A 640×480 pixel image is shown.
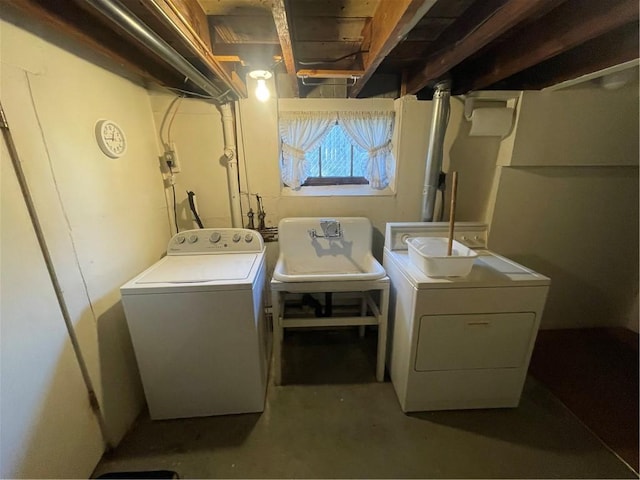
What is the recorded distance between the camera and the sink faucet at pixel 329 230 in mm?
2012

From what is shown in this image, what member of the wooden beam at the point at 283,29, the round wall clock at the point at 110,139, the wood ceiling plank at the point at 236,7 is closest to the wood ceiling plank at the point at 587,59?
the wooden beam at the point at 283,29

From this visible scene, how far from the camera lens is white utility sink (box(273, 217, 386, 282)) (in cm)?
202

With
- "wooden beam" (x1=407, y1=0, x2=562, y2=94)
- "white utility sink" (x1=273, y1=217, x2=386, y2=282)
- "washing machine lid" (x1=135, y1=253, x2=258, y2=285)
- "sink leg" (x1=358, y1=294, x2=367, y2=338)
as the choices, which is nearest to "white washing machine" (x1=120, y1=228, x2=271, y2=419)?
"washing machine lid" (x1=135, y1=253, x2=258, y2=285)

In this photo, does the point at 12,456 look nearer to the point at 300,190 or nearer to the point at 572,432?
the point at 300,190

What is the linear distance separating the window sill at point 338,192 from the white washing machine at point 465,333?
66 centimetres

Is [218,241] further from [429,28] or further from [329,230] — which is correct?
[429,28]

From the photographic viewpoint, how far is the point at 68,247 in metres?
1.17

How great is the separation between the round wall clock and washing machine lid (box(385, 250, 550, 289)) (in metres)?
1.69

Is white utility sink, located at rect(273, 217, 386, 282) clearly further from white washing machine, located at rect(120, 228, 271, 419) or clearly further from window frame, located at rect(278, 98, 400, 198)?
white washing machine, located at rect(120, 228, 271, 419)

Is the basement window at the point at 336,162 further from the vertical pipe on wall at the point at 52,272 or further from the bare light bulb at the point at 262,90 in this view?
Result: the vertical pipe on wall at the point at 52,272

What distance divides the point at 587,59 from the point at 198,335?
2.58 metres

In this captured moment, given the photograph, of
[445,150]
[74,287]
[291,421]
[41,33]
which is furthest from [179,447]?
[445,150]

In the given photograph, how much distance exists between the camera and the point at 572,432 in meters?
1.48

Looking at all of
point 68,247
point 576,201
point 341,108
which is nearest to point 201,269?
point 68,247
